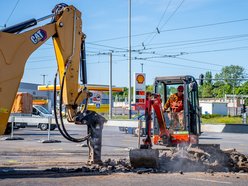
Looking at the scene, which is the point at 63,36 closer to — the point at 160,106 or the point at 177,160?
the point at 160,106

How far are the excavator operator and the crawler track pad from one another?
1977 mm

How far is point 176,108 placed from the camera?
521 inches

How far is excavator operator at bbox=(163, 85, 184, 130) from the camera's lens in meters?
13.1

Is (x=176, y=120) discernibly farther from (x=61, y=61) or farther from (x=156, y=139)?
(x=61, y=61)

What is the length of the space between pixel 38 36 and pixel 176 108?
4.89 metres

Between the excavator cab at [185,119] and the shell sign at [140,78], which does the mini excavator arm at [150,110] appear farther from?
the shell sign at [140,78]

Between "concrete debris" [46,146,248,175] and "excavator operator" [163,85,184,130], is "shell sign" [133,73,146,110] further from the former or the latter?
"concrete debris" [46,146,248,175]

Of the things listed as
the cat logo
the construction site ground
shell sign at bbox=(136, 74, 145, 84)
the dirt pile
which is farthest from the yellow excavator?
shell sign at bbox=(136, 74, 145, 84)

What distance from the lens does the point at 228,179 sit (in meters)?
10.3

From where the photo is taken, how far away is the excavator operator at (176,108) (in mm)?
13094

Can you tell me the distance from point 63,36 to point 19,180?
12.1 feet

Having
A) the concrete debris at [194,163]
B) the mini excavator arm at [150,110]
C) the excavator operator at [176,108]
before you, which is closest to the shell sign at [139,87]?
the excavator operator at [176,108]

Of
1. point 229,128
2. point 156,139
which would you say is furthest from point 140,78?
point 156,139

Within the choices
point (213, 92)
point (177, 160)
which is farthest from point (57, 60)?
point (213, 92)
